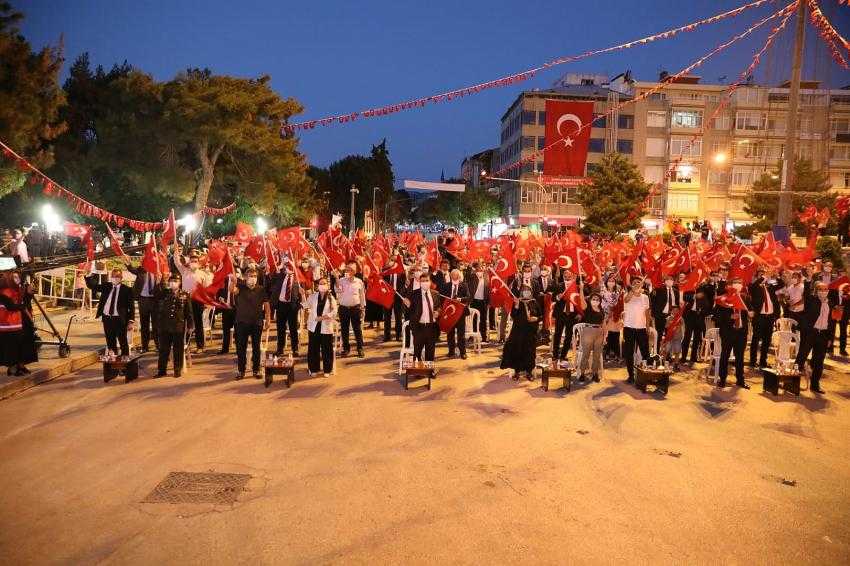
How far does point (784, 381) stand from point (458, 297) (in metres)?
5.81

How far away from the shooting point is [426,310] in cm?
1043

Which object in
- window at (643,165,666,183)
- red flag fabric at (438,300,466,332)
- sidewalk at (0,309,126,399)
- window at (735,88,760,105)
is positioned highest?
window at (735,88,760,105)

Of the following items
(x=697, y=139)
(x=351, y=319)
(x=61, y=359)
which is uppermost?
(x=697, y=139)

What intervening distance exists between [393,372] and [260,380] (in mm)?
2281

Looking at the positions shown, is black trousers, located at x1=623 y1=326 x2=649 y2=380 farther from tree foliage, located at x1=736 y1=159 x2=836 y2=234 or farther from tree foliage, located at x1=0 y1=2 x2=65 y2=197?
tree foliage, located at x1=736 y1=159 x2=836 y2=234

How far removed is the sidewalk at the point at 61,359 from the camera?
31.0 feet

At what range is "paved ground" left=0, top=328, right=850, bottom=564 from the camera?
489cm

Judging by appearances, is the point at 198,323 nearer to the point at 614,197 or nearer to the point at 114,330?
the point at 114,330

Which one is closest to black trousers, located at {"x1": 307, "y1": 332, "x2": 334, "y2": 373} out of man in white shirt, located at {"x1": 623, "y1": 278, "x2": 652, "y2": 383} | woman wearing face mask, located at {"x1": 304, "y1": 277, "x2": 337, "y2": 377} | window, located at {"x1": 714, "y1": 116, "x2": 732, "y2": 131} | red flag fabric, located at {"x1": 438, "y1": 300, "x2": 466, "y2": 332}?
woman wearing face mask, located at {"x1": 304, "y1": 277, "x2": 337, "y2": 377}

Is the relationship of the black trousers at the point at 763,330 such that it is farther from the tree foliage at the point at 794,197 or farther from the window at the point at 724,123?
the window at the point at 724,123

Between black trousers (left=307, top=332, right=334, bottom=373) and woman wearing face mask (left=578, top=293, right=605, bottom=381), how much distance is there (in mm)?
4268

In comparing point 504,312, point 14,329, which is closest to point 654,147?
point 504,312

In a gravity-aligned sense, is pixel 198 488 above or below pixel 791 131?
below

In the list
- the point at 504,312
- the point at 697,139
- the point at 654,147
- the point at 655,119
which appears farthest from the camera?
the point at 654,147
